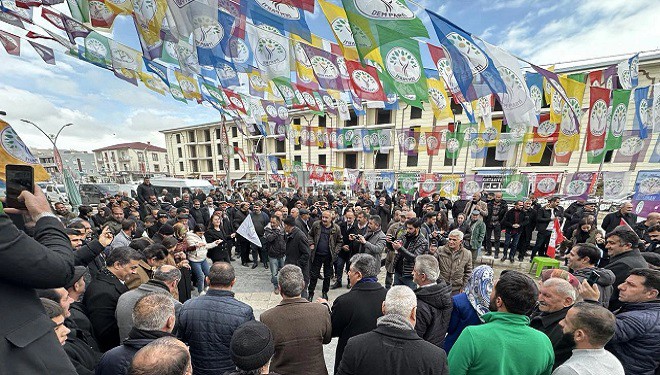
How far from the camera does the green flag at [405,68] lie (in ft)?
13.8

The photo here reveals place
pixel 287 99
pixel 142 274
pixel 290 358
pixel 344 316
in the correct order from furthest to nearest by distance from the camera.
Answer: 1. pixel 287 99
2. pixel 142 274
3. pixel 344 316
4. pixel 290 358

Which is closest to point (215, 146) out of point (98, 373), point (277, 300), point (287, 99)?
point (287, 99)

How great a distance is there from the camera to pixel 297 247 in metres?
5.43

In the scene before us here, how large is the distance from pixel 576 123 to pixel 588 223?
2.71m

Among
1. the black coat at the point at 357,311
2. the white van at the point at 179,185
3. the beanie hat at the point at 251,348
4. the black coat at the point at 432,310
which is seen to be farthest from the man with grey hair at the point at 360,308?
the white van at the point at 179,185

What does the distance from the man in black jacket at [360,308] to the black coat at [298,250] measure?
2.76 m

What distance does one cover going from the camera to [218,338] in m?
2.25

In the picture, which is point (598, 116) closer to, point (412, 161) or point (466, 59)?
point (466, 59)

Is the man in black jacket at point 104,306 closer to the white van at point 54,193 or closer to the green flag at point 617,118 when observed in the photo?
the green flag at point 617,118

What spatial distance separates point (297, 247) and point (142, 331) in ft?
12.4

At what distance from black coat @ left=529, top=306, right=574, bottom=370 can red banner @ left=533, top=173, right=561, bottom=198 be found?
394 inches

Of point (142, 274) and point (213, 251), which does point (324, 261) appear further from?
point (142, 274)

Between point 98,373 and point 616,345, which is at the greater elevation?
point 98,373

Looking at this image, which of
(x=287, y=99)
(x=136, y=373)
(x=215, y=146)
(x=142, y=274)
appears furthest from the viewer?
(x=215, y=146)
